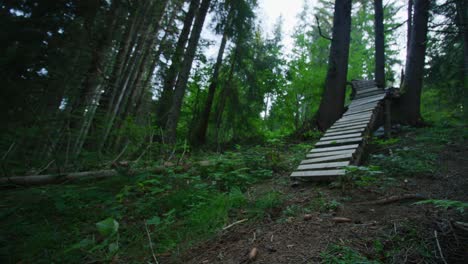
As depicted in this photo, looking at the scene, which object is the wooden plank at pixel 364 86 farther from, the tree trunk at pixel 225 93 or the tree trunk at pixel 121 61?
the tree trunk at pixel 121 61

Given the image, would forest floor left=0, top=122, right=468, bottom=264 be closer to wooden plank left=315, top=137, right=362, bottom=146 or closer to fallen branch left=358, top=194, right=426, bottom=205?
fallen branch left=358, top=194, right=426, bottom=205

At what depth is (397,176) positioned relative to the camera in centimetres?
311

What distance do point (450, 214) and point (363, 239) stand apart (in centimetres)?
88

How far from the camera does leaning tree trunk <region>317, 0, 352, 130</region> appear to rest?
699 centimetres

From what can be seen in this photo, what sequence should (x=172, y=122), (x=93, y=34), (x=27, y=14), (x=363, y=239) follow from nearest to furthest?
(x=363, y=239) < (x=27, y=14) < (x=93, y=34) < (x=172, y=122)

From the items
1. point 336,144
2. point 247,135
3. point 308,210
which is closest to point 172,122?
point 247,135

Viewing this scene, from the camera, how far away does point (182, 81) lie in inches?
288

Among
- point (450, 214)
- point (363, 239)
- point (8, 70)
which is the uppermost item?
point (8, 70)

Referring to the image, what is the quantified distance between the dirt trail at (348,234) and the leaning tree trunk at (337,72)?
15.3 feet

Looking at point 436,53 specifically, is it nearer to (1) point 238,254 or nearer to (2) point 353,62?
(2) point 353,62

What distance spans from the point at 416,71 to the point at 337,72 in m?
2.42

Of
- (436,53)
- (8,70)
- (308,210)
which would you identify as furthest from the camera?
(436,53)

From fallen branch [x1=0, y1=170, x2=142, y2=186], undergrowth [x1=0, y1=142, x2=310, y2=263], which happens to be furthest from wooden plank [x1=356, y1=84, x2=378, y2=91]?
fallen branch [x1=0, y1=170, x2=142, y2=186]

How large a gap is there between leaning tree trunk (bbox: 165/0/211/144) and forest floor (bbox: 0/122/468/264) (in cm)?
355
